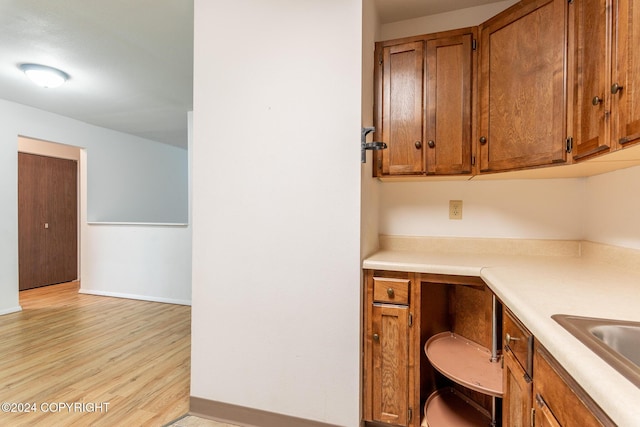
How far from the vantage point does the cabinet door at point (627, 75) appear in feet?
2.93

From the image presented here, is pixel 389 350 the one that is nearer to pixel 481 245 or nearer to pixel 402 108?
pixel 481 245

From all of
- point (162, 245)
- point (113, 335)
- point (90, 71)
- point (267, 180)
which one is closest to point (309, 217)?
point (267, 180)

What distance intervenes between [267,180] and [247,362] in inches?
40.0

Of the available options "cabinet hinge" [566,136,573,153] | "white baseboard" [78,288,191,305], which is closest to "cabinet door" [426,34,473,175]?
"cabinet hinge" [566,136,573,153]

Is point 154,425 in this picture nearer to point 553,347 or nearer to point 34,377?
point 34,377

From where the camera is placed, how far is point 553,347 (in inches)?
27.4

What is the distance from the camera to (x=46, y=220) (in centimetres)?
468

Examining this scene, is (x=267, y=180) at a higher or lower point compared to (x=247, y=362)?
higher

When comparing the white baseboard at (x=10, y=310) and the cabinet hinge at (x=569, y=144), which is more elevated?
the cabinet hinge at (x=569, y=144)

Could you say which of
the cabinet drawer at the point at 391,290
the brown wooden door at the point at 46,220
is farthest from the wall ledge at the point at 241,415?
the brown wooden door at the point at 46,220

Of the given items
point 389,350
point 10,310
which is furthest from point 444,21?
point 10,310

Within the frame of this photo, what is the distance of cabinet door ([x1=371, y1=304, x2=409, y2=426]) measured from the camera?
1.48 metres

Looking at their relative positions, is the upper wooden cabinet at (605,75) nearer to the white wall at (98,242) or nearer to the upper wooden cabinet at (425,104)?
the upper wooden cabinet at (425,104)

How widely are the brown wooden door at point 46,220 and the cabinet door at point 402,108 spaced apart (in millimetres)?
5471
